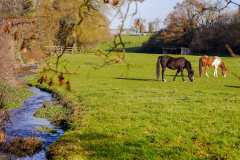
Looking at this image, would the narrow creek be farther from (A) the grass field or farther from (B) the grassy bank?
(A) the grass field

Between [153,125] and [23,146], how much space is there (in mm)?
4575

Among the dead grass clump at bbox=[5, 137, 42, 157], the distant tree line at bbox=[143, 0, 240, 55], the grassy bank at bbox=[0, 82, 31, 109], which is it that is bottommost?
the dead grass clump at bbox=[5, 137, 42, 157]

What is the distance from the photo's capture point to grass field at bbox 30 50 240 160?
13312 mm

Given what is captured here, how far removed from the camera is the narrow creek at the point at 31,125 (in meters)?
16.9

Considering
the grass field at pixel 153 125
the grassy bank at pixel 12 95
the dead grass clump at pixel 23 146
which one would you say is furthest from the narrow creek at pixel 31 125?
the grass field at pixel 153 125

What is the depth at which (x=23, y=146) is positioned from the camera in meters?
15.7

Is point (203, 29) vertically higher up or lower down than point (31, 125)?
higher up

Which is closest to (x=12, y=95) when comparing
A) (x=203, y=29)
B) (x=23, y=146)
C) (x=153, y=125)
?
(x=23, y=146)

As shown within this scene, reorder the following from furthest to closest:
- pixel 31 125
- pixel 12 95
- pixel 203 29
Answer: pixel 12 95
pixel 31 125
pixel 203 29

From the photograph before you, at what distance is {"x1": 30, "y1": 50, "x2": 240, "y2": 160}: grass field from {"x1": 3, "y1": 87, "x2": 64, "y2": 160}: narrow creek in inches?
24.2

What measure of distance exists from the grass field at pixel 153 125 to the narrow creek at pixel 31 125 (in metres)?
0.61

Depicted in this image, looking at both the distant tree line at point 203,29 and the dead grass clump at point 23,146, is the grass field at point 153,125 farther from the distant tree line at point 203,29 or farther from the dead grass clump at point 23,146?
the distant tree line at point 203,29

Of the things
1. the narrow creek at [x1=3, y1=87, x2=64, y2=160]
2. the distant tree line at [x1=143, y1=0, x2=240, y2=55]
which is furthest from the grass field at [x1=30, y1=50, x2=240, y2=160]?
the distant tree line at [x1=143, y1=0, x2=240, y2=55]

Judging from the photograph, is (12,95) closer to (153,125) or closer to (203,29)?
(153,125)
